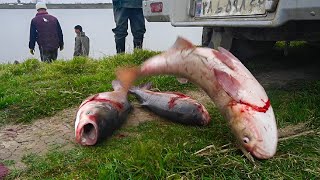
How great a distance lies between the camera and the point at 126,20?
7172mm

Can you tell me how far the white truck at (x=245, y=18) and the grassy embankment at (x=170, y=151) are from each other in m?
0.61

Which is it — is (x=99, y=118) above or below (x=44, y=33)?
above

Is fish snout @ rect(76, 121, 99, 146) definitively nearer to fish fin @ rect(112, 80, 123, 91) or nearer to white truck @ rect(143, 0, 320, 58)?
fish fin @ rect(112, 80, 123, 91)

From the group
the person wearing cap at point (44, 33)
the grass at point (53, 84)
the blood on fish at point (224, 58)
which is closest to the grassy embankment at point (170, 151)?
the grass at point (53, 84)

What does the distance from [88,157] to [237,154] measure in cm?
100

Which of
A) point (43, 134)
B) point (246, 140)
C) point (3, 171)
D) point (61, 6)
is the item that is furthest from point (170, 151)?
point (61, 6)

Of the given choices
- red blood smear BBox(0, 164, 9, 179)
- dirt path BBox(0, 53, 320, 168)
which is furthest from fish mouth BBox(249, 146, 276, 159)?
red blood smear BBox(0, 164, 9, 179)

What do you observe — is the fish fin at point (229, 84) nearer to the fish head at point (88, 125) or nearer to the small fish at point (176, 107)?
the small fish at point (176, 107)

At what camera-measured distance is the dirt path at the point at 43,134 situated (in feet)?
10.0

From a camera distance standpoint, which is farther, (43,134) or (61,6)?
(61,6)

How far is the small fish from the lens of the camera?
3322mm

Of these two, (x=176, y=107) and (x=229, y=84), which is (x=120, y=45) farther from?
(x=229, y=84)

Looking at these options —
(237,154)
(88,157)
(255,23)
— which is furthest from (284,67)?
(88,157)

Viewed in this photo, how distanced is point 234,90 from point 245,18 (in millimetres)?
1261
